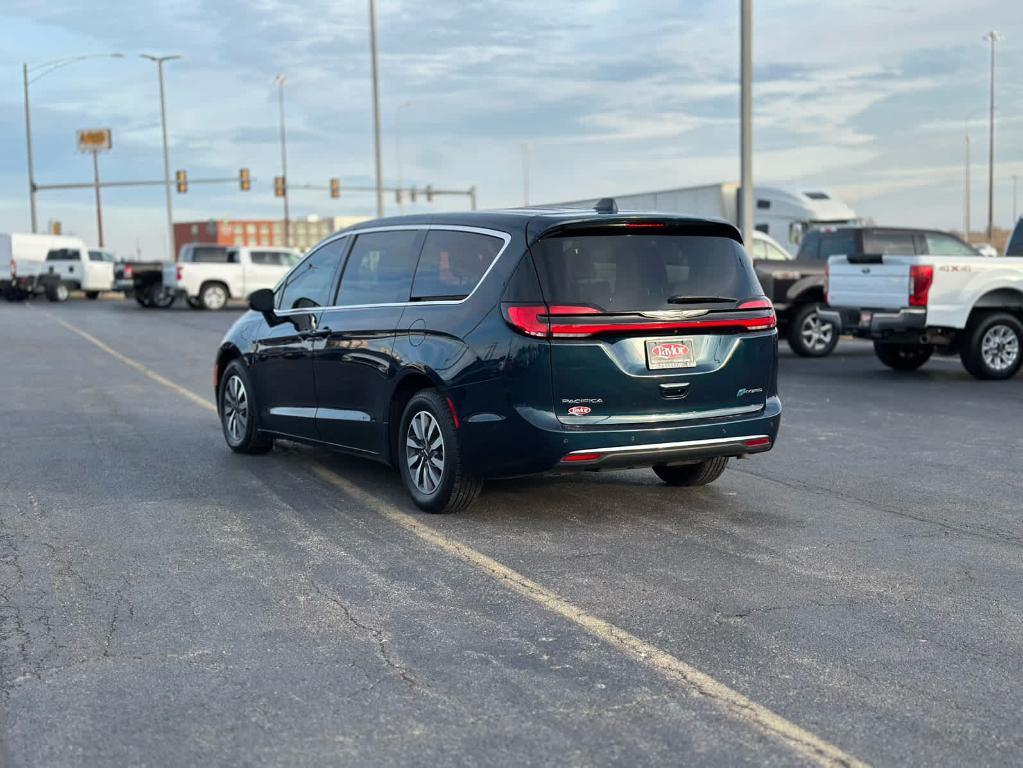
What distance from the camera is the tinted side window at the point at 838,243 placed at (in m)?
20.2

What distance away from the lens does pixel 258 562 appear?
245 inches

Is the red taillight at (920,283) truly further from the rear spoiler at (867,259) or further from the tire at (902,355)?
the tire at (902,355)

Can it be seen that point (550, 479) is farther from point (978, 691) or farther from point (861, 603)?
point (978, 691)

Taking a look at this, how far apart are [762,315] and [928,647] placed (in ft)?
9.38

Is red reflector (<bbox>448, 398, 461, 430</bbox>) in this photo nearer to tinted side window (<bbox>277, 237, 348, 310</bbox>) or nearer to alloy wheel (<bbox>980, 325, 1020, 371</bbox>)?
tinted side window (<bbox>277, 237, 348, 310</bbox>)

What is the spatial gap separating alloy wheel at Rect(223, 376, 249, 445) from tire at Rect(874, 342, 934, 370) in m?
10.1

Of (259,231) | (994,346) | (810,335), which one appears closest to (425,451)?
(994,346)

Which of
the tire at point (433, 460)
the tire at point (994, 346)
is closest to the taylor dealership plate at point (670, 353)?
the tire at point (433, 460)

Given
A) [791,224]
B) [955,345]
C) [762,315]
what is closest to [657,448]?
[762,315]

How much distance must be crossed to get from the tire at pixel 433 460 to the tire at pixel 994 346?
33.0ft

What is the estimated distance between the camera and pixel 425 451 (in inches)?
291

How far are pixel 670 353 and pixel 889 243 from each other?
13893mm

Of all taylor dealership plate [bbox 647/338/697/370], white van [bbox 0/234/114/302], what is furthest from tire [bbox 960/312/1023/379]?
white van [bbox 0/234/114/302]

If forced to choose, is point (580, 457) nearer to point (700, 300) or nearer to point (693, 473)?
point (700, 300)
